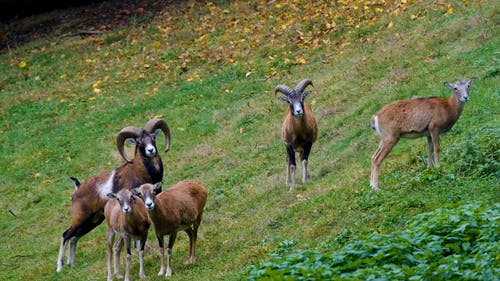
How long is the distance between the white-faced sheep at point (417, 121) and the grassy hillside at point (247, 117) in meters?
0.36

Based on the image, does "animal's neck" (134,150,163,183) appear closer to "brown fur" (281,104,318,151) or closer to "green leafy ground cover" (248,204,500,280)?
"brown fur" (281,104,318,151)

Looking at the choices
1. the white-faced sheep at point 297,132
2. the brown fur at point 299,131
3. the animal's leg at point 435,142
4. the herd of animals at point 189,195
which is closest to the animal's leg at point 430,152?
the herd of animals at point 189,195

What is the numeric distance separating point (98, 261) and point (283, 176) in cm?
452

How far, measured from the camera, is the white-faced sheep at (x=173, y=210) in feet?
53.5

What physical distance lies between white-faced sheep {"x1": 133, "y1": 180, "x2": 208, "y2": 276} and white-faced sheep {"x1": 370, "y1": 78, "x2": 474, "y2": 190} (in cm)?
336

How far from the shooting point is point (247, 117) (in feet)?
88.8

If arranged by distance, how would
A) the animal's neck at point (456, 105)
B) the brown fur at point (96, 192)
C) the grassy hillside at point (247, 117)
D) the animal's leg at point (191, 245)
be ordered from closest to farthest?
the grassy hillside at point (247, 117), the animal's neck at point (456, 105), the animal's leg at point (191, 245), the brown fur at point (96, 192)

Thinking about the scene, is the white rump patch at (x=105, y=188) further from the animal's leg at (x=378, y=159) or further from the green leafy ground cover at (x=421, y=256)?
the green leafy ground cover at (x=421, y=256)

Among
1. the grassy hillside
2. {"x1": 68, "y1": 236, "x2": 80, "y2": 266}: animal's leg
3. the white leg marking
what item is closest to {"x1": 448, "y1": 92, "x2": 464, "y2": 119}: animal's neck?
the grassy hillside

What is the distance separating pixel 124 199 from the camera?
54.1ft

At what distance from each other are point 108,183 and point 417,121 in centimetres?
702

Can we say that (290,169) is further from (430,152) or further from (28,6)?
(28,6)

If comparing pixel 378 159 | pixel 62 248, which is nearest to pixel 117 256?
pixel 62 248

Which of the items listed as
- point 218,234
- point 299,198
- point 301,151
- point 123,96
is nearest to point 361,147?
point 301,151
